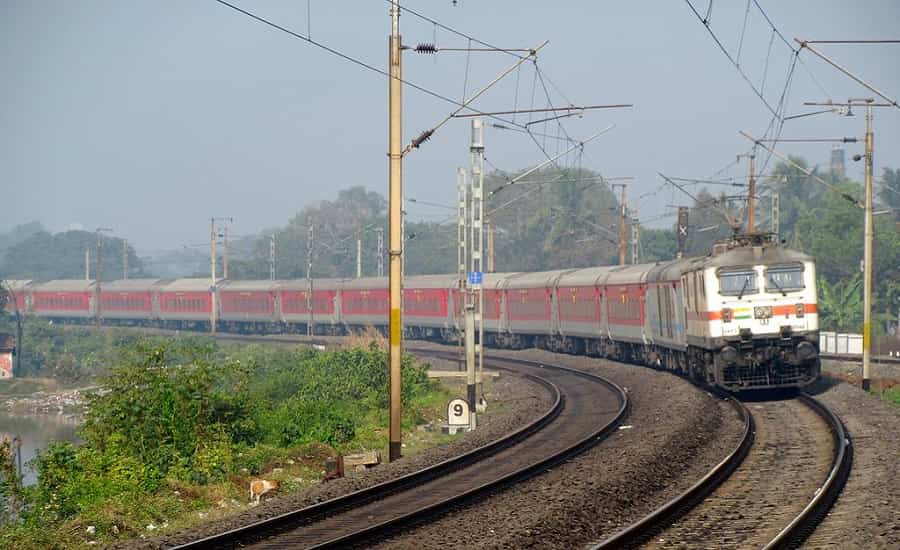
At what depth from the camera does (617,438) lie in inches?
926

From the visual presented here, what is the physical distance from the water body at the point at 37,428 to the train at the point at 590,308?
16127 millimetres

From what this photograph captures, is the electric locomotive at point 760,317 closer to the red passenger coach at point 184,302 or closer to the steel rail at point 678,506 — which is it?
the steel rail at point 678,506

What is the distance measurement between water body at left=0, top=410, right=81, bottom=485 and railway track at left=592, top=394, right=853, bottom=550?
84.1 feet

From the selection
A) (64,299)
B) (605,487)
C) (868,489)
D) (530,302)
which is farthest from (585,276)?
(64,299)

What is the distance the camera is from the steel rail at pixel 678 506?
43.5ft

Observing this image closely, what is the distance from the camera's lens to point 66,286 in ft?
343

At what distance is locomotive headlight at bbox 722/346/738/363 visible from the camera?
28328 mm

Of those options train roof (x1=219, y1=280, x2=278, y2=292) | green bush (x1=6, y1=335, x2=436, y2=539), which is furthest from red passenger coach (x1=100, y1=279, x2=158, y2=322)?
green bush (x1=6, y1=335, x2=436, y2=539)

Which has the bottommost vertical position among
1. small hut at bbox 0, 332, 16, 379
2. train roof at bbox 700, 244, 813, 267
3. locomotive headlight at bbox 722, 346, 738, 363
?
small hut at bbox 0, 332, 16, 379

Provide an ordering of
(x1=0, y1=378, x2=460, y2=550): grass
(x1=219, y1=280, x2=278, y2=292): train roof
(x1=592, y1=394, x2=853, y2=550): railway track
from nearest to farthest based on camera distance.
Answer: (x1=592, y1=394, x2=853, y2=550): railway track < (x1=0, y1=378, x2=460, y2=550): grass < (x1=219, y1=280, x2=278, y2=292): train roof

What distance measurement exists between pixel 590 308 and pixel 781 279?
1973cm

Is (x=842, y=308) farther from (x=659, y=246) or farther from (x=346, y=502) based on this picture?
(x=346, y=502)

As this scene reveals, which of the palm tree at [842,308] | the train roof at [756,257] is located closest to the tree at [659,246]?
the palm tree at [842,308]

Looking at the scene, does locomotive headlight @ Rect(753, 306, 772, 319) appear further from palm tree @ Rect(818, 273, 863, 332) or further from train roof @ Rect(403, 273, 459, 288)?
palm tree @ Rect(818, 273, 863, 332)
